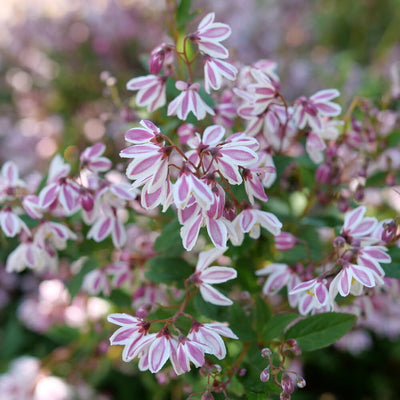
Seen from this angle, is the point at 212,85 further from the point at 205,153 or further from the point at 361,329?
the point at 361,329

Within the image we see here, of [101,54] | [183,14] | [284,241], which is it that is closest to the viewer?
[284,241]

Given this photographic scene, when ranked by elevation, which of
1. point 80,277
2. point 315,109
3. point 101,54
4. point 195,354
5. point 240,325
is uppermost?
point 315,109

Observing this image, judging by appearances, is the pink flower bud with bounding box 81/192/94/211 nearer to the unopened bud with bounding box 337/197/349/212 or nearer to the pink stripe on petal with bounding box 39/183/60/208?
the pink stripe on petal with bounding box 39/183/60/208

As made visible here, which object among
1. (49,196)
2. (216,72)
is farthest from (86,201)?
(216,72)

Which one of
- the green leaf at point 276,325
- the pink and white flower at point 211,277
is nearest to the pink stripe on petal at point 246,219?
the pink and white flower at point 211,277

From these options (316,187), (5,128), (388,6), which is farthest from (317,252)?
(388,6)

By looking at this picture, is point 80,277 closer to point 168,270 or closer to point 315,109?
point 168,270

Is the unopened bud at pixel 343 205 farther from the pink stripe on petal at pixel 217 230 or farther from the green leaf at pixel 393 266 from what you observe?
the pink stripe on petal at pixel 217 230
